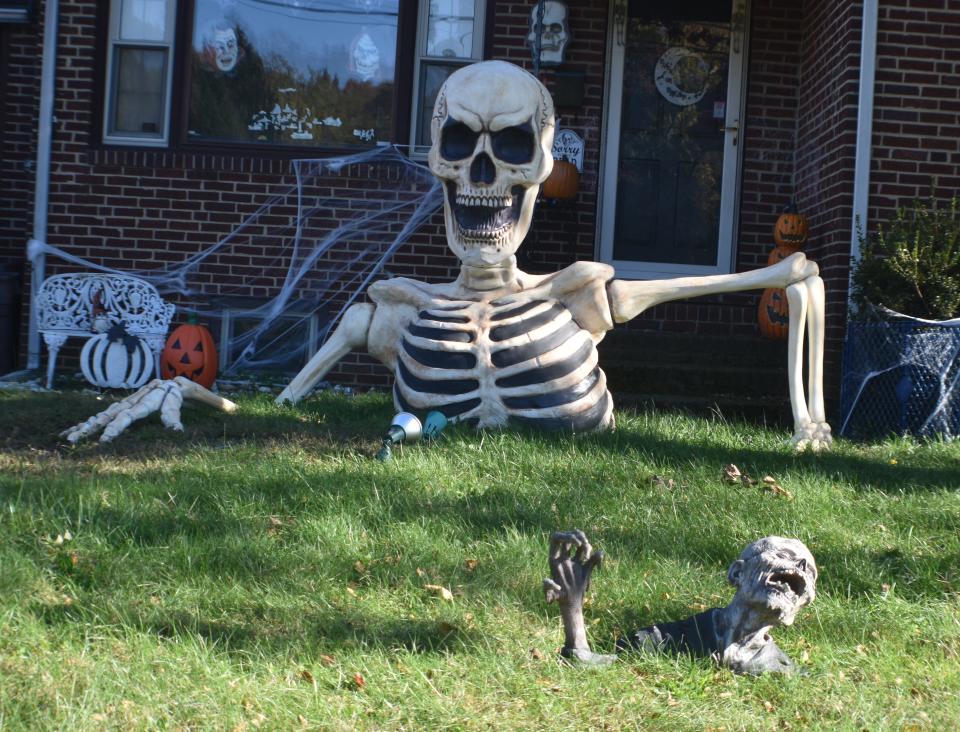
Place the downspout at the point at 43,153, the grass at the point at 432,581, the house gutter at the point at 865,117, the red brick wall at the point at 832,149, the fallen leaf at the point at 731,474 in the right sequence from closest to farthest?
the grass at the point at 432,581 < the fallen leaf at the point at 731,474 < the house gutter at the point at 865,117 < the red brick wall at the point at 832,149 < the downspout at the point at 43,153

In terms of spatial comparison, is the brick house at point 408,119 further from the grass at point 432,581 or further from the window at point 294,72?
the grass at point 432,581

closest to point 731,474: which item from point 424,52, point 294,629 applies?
point 294,629

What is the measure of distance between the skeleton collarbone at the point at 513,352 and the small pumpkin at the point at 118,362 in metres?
3.16

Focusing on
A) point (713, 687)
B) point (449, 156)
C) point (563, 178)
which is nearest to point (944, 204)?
point (563, 178)

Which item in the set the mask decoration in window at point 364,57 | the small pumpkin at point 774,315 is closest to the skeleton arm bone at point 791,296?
the small pumpkin at point 774,315

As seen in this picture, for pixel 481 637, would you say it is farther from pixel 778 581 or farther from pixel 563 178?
pixel 563 178

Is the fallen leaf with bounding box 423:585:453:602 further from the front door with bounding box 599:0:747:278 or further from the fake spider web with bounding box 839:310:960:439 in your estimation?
the front door with bounding box 599:0:747:278

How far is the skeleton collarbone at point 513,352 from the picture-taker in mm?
6402

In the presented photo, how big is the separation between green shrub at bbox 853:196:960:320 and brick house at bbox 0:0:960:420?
1.79 metres

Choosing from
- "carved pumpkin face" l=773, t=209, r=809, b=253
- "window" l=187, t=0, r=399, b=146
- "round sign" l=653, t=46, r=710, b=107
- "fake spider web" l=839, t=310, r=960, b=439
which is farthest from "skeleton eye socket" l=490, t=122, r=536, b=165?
"round sign" l=653, t=46, r=710, b=107

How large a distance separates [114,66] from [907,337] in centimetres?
689

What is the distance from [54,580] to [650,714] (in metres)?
2.04

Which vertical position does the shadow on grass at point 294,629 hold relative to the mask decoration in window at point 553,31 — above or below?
below

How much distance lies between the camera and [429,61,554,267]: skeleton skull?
259 inches
